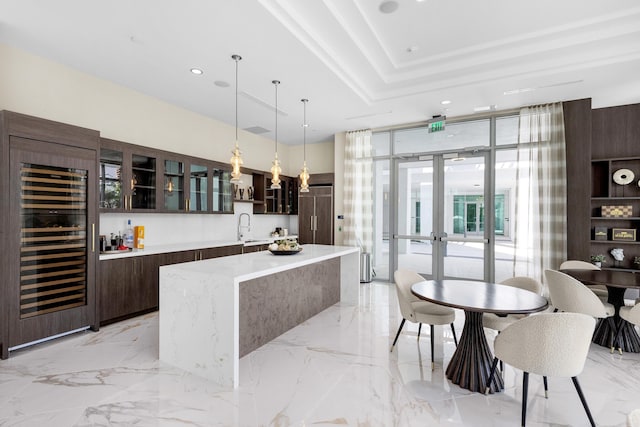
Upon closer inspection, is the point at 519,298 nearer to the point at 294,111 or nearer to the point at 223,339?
the point at 223,339

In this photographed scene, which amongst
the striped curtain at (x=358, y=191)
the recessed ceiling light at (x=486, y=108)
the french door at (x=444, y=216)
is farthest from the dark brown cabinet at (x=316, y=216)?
the recessed ceiling light at (x=486, y=108)

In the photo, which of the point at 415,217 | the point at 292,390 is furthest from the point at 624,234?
the point at 292,390

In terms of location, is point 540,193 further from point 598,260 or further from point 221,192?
point 221,192

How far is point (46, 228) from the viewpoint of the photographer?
10.4ft

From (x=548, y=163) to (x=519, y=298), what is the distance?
332cm

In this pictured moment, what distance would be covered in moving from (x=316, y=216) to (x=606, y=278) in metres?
4.77

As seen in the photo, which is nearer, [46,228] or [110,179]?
[46,228]

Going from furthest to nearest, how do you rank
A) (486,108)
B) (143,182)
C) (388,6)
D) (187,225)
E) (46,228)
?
(187,225) → (486,108) → (143,182) → (46,228) → (388,6)

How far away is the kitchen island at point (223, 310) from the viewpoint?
2479 mm

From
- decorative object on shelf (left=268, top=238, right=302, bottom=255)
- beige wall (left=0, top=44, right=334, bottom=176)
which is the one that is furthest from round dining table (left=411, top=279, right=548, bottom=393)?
beige wall (left=0, top=44, right=334, bottom=176)

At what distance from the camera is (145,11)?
2746mm

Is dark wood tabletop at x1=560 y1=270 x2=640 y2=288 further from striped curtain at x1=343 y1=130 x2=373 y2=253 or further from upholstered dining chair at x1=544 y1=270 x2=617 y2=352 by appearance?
striped curtain at x1=343 y1=130 x2=373 y2=253

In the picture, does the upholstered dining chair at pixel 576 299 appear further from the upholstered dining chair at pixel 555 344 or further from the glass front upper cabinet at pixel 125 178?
the glass front upper cabinet at pixel 125 178

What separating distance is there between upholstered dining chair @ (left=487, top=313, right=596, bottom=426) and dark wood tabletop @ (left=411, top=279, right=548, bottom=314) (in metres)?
0.21
